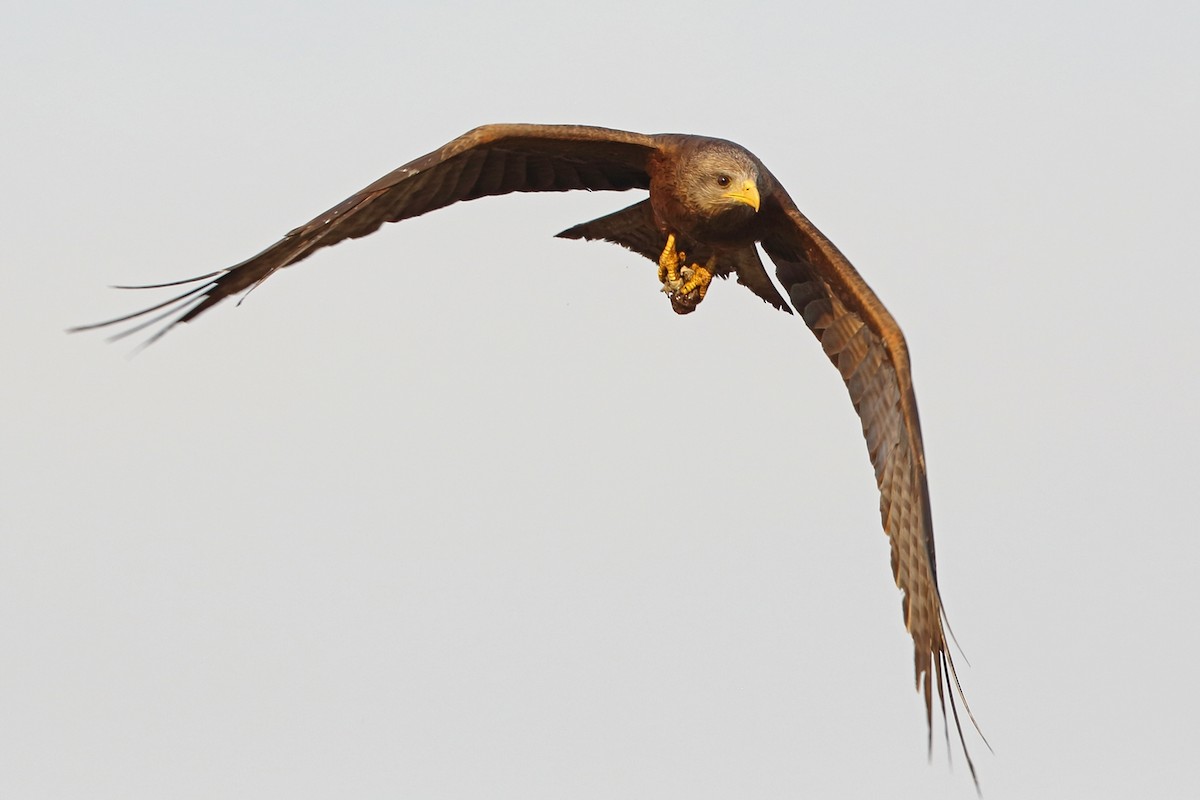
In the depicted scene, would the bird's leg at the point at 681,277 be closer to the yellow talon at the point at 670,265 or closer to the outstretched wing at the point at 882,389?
the yellow talon at the point at 670,265

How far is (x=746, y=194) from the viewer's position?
8961 mm

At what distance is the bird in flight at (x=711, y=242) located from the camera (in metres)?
8.66

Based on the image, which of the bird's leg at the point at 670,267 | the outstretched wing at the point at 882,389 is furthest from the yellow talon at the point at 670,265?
the outstretched wing at the point at 882,389

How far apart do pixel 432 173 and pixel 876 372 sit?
2.56m

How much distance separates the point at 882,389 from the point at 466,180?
2.47 meters

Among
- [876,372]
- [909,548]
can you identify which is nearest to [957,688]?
[909,548]

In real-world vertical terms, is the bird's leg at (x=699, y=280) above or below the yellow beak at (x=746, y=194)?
below

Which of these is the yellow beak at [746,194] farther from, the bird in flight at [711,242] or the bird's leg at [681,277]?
the bird's leg at [681,277]

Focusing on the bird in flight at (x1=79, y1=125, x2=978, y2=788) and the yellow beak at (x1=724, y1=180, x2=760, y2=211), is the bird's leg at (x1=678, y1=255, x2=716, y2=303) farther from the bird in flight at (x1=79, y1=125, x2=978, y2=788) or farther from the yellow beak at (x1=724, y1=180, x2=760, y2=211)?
the yellow beak at (x1=724, y1=180, x2=760, y2=211)

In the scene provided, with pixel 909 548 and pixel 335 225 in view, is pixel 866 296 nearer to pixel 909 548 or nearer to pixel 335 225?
pixel 909 548

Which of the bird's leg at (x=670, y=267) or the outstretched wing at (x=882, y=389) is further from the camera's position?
the bird's leg at (x=670, y=267)

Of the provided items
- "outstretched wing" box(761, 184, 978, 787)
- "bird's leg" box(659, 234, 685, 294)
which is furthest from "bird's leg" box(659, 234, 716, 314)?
"outstretched wing" box(761, 184, 978, 787)

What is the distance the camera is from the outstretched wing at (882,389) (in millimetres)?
8742

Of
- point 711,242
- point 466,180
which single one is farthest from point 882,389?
point 466,180
